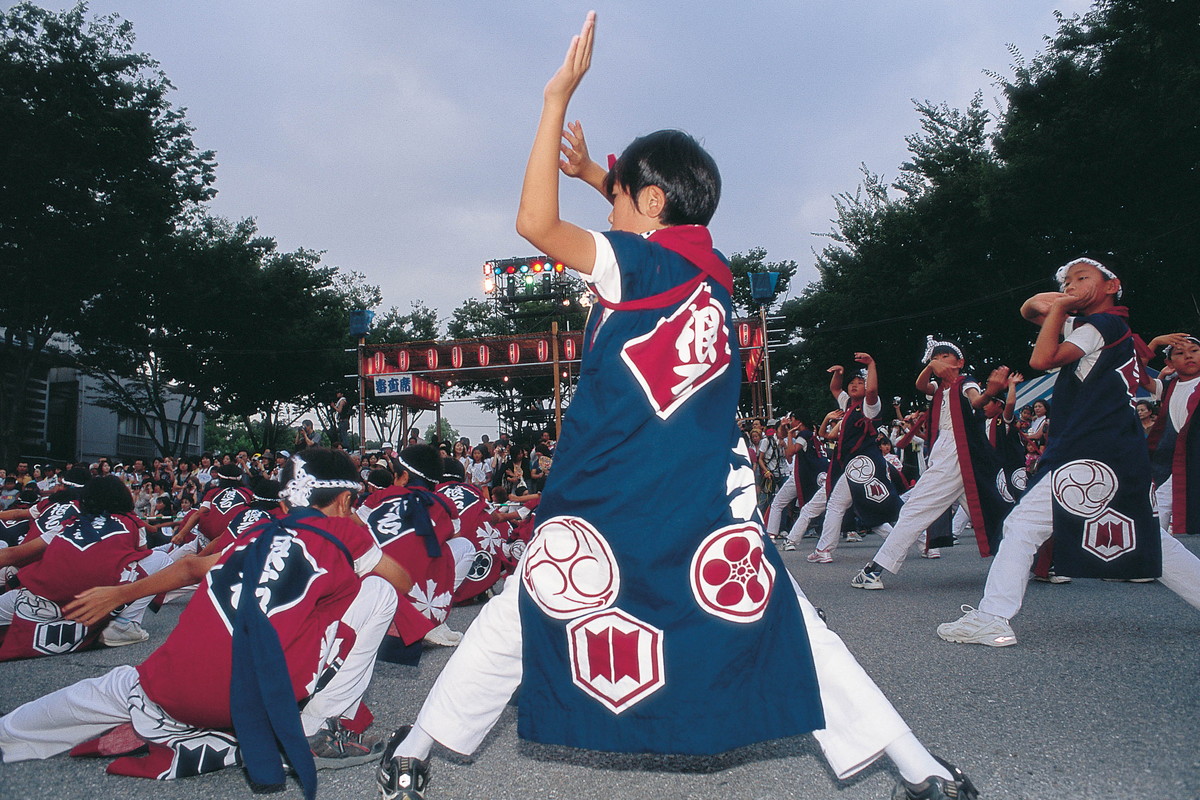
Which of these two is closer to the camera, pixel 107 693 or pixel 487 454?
pixel 107 693

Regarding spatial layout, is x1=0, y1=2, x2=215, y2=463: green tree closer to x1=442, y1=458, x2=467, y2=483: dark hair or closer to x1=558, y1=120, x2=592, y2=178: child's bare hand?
x1=442, y1=458, x2=467, y2=483: dark hair

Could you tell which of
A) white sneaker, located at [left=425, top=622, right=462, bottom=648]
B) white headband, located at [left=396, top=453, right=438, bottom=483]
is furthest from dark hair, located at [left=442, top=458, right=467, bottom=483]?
white sneaker, located at [left=425, top=622, right=462, bottom=648]

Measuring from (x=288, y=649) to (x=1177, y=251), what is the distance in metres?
19.6

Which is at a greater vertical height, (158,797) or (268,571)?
(268,571)

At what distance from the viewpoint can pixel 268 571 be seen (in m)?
2.61

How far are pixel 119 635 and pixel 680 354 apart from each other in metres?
5.35

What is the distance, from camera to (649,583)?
190 centimetres

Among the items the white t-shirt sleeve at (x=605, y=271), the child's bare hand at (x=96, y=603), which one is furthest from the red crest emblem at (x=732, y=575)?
the child's bare hand at (x=96, y=603)

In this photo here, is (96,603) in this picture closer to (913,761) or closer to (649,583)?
(649,583)

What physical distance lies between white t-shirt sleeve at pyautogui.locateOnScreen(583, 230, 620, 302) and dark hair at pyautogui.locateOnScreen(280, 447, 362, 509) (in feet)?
5.34

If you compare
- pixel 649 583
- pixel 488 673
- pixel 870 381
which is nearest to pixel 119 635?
pixel 488 673

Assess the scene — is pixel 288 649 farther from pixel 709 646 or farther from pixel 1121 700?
pixel 1121 700

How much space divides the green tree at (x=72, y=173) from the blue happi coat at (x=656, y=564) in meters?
19.7

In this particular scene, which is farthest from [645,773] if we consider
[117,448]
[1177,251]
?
[117,448]
